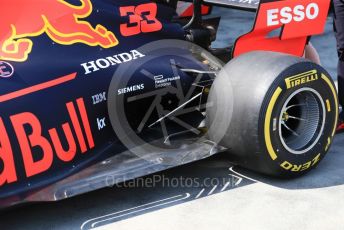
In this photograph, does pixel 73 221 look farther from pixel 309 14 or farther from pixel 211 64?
pixel 309 14

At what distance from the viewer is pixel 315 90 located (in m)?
3.73

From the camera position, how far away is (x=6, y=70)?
314cm

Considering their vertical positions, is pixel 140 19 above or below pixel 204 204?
above

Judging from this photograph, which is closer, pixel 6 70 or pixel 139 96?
pixel 6 70

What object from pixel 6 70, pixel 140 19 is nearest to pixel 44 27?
pixel 6 70

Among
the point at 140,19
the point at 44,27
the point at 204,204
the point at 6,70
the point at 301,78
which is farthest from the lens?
the point at 140,19

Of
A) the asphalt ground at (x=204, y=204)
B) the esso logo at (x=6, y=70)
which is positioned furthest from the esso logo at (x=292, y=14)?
the esso logo at (x=6, y=70)

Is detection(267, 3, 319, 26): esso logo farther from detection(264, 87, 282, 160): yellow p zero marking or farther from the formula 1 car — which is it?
detection(264, 87, 282, 160): yellow p zero marking

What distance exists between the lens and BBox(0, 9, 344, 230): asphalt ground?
3.30 meters

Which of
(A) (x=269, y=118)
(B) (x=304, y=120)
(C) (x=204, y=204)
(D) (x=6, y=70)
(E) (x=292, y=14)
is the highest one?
(E) (x=292, y=14)

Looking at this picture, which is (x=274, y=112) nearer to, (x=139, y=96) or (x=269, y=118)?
(x=269, y=118)

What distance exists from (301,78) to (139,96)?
3.13 feet

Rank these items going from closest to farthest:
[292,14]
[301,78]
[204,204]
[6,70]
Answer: [6,70] < [204,204] < [301,78] < [292,14]

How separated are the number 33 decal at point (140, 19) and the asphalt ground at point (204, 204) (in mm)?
890
